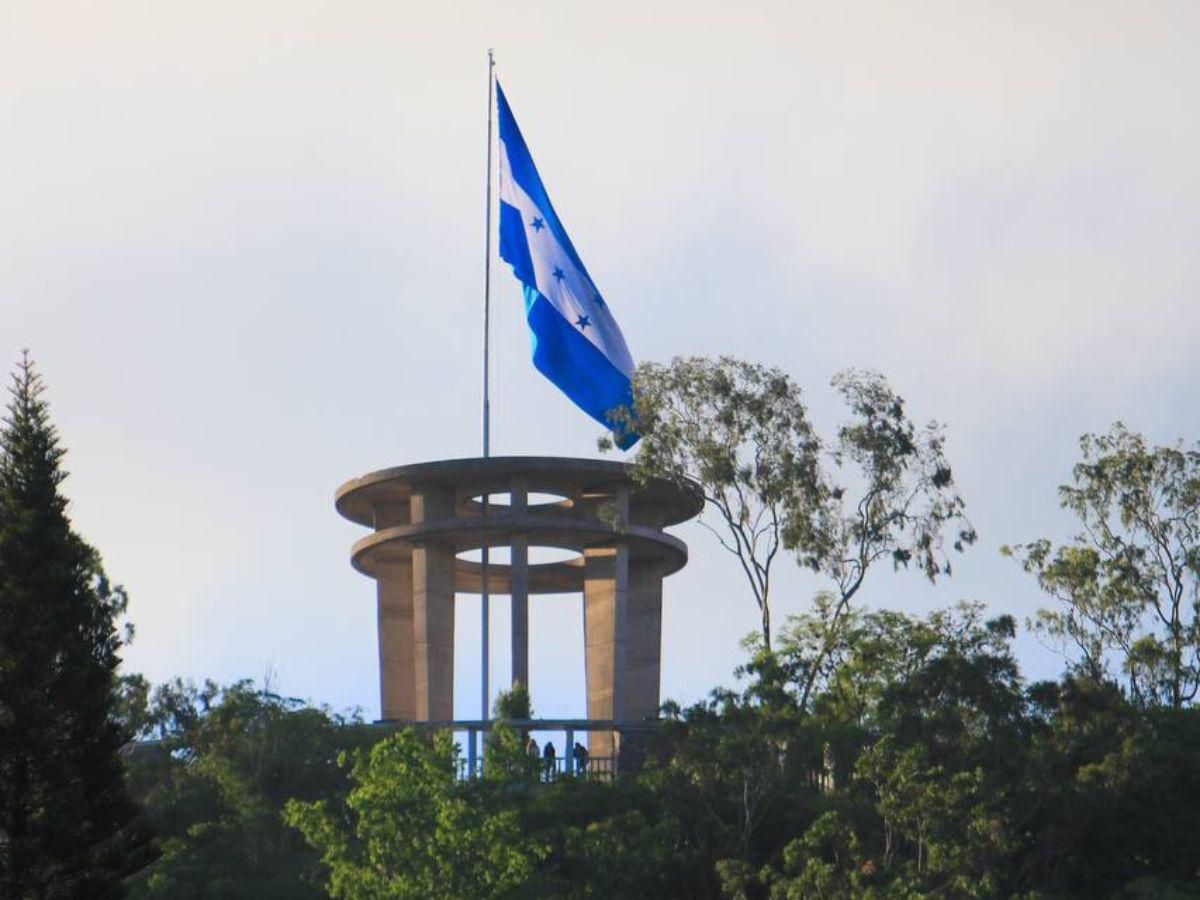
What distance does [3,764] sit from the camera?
4056 centimetres

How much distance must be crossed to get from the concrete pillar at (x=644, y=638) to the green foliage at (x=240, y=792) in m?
10.7

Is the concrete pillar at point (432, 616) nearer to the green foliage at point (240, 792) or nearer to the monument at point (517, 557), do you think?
the monument at point (517, 557)

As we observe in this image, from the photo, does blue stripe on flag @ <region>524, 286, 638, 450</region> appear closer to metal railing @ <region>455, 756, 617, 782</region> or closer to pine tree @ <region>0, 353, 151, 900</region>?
metal railing @ <region>455, 756, 617, 782</region>

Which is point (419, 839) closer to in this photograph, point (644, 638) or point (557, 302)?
point (557, 302)

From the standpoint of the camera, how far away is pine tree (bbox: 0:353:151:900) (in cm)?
4038

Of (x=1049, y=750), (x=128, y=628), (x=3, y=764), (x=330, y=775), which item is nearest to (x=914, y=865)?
(x=1049, y=750)

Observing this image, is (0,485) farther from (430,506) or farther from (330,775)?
(430,506)

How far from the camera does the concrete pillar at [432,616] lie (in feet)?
213

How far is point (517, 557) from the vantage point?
64875 mm

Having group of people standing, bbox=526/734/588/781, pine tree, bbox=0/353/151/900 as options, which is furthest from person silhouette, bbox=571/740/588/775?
pine tree, bbox=0/353/151/900

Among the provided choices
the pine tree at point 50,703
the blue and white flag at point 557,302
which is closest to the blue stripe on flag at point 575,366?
the blue and white flag at point 557,302

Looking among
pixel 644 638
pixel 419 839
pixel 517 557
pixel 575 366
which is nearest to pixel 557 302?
pixel 575 366

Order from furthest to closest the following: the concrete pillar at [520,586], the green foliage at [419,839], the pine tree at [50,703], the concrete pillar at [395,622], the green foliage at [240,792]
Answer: the concrete pillar at [395,622]
the concrete pillar at [520,586]
the green foliage at [240,792]
the green foliage at [419,839]
the pine tree at [50,703]

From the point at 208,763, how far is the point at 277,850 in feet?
9.77
